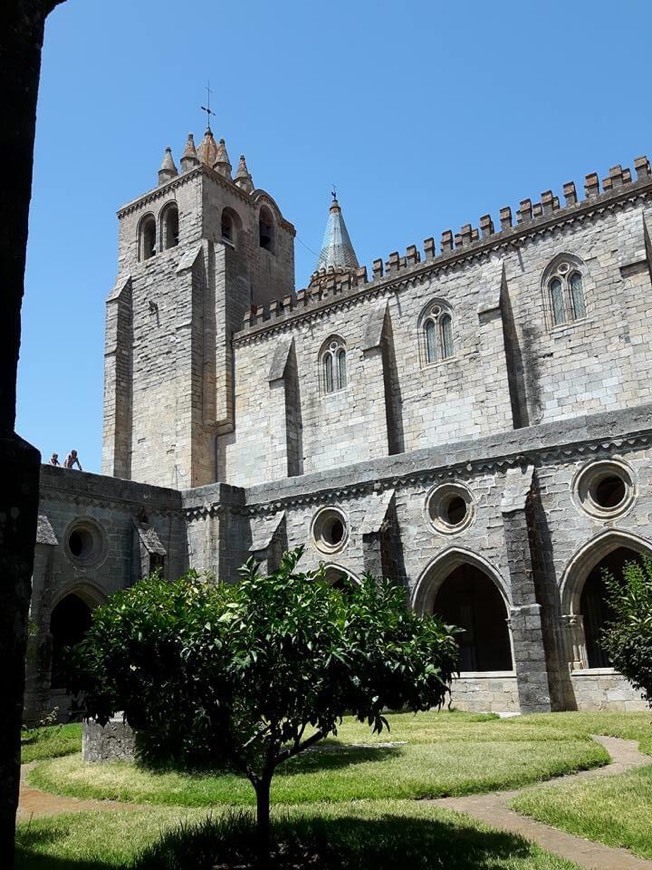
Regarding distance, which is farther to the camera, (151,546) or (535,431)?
(151,546)

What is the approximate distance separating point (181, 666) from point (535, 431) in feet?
42.2

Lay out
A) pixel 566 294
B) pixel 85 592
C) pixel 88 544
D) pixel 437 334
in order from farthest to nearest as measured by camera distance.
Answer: pixel 437 334 < pixel 566 294 < pixel 88 544 < pixel 85 592

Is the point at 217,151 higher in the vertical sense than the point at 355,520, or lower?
higher

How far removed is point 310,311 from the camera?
30.2 metres

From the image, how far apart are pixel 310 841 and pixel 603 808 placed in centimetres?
299

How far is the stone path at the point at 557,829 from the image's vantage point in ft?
19.9

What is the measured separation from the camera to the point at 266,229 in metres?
37.1

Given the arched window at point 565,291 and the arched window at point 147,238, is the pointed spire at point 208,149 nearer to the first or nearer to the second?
the arched window at point 147,238

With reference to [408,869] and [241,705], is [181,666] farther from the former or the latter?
[408,869]

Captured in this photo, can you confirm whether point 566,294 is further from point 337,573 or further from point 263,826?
point 263,826

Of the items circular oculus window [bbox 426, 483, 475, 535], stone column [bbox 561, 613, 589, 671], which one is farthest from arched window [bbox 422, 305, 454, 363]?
stone column [bbox 561, 613, 589, 671]

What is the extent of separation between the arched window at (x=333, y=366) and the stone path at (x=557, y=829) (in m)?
19.7

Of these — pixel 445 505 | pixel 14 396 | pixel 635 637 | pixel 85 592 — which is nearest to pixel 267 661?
pixel 14 396

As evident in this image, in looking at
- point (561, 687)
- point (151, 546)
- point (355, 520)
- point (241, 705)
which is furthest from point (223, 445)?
point (241, 705)
